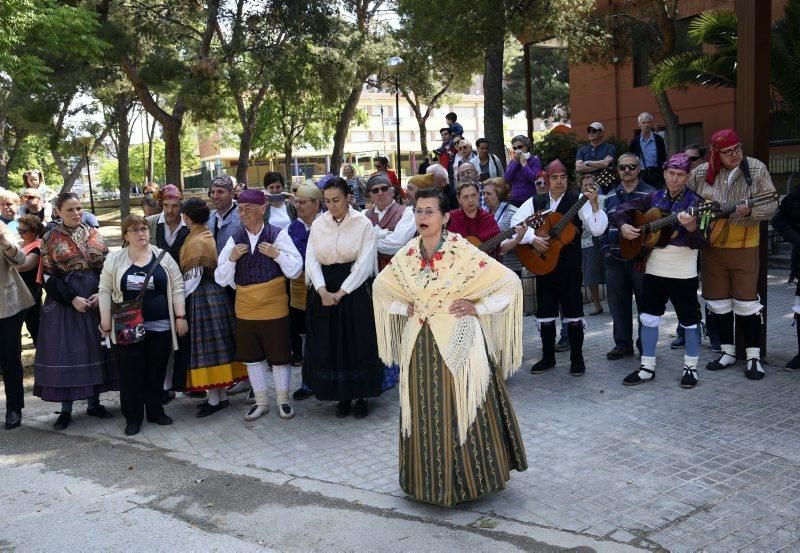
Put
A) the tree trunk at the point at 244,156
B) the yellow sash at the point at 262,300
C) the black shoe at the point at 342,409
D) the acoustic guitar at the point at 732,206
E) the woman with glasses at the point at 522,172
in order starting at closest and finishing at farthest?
the acoustic guitar at the point at 732,206
the yellow sash at the point at 262,300
the black shoe at the point at 342,409
the woman with glasses at the point at 522,172
the tree trunk at the point at 244,156

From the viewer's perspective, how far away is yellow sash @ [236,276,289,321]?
6438 millimetres

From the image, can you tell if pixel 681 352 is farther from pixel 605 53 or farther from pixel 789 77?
pixel 605 53

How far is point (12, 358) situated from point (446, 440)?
4.40 metres

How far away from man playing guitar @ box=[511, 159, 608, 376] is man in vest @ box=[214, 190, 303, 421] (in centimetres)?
225

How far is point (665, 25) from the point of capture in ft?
48.4

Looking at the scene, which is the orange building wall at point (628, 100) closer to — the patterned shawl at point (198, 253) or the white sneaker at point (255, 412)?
the patterned shawl at point (198, 253)

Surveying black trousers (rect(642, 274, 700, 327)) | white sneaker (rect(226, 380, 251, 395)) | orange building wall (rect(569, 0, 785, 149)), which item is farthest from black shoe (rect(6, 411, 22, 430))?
orange building wall (rect(569, 0, 785, 149))

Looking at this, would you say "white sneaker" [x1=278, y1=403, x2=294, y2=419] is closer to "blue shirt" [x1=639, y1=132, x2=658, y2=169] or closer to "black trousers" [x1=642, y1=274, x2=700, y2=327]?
"black trousers" [x1=642, y1=274, x2=700, y2=327]

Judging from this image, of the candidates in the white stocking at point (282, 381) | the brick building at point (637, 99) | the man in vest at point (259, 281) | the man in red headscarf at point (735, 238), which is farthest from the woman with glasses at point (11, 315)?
the brick building at point (637, 99)

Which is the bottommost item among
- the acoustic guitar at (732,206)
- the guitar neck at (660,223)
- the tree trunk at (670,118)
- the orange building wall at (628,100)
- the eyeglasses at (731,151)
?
the guitar neck at (660,223)

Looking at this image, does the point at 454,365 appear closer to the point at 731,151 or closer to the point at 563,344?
the point at 731,151

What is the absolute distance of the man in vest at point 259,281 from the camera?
638cm

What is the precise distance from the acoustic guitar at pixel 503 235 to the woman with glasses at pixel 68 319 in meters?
3.39

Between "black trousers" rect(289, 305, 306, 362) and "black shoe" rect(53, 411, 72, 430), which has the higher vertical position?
"black trousers" rect(289, 305, 306, 362)
